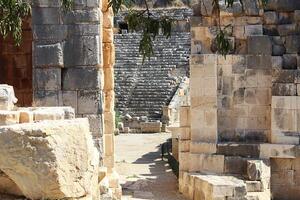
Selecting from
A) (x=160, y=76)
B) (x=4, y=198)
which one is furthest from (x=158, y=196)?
(x=160, y=76)

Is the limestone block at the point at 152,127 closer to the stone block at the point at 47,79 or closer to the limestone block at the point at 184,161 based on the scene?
the limestone block at the point at 184,161

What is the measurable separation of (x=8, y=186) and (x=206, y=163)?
6307mm

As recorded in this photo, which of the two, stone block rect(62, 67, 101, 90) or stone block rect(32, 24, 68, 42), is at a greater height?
stone block rect(32, 24, 68, 42)

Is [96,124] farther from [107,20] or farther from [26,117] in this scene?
[26,117]

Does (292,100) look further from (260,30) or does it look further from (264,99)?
(260,30)

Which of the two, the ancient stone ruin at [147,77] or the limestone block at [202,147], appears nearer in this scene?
the limestone block at [202,147]

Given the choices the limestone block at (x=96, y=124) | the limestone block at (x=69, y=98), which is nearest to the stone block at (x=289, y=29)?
the limestone block at (x=96, y=124)

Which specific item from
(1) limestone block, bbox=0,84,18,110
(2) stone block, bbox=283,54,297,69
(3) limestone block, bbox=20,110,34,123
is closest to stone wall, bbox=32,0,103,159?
(1) limestone block, bbox=0,84,18,110

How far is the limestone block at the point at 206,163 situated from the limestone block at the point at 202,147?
9 centimetres

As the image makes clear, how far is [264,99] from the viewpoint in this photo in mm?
10352

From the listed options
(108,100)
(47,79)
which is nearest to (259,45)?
(108,100)

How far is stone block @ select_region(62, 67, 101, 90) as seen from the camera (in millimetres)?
8734

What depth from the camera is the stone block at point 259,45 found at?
1034cm

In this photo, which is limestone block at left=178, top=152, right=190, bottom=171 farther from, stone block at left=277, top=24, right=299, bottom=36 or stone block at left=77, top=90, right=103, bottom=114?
stone block at left=277, top=24, right=299, bottom=36
